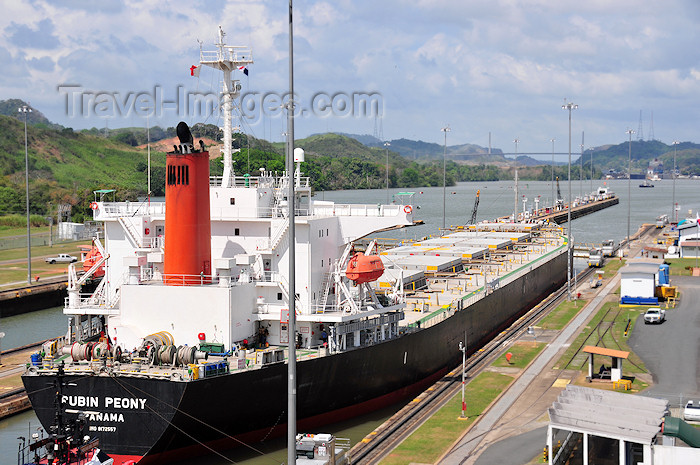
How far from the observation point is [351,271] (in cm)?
2806

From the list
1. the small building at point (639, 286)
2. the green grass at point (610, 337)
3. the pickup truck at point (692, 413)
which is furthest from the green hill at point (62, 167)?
the pickup truck at point (692, 413)

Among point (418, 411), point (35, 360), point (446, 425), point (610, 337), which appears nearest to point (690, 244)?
point (610, 337)

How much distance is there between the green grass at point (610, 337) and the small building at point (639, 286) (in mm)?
703

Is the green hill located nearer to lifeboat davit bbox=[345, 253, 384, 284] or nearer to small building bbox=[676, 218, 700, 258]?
small building bbox=[676, 218, 700, 258]

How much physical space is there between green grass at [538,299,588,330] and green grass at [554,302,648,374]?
4.95 ft

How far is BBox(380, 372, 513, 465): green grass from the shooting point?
2352 cm

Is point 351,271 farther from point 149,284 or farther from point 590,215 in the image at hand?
point 590,215

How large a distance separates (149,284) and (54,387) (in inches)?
200

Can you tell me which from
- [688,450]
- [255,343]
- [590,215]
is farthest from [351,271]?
[590,215]

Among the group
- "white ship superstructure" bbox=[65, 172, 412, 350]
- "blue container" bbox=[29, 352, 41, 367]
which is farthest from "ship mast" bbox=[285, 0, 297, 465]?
"blue container" bbox=[29, 352, 41, 367]

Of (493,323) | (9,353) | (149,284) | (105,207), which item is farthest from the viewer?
(493,323)

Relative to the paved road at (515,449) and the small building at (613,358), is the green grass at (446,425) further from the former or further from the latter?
the small building at (613,358)

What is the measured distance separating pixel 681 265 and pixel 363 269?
4896 centimetres

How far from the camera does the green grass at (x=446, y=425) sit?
77.2 feet
